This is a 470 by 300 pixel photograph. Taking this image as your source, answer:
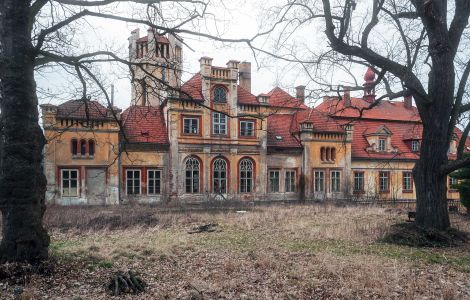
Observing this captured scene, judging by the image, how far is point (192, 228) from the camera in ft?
49.1

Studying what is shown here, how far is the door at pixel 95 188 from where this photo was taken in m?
25.4


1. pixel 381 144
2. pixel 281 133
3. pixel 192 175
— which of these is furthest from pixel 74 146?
pixel 381 144

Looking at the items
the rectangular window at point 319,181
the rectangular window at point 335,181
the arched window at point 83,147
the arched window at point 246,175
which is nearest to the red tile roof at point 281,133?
the arched window at point 246,175

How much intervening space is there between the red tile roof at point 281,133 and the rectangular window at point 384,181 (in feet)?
28.5

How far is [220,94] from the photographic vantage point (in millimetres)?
28984

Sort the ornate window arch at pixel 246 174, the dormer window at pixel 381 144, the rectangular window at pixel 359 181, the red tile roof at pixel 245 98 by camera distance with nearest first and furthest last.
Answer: the red tile roof at pixel 245 98
the ornate window arch at pixel 246 174
the rectangular window at pixel 359 181
the dormer window at pixel 381 144

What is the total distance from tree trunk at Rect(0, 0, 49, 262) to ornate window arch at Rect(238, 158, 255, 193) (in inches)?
907

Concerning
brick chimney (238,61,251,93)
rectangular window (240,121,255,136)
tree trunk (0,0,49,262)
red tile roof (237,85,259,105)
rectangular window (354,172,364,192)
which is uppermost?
brick chimney (238,61,251,93)

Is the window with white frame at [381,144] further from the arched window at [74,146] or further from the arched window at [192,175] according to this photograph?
the arched window at [74,146]

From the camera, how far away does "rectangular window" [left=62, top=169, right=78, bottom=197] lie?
24906mm

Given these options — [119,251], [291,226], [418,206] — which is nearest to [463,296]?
[418,206]

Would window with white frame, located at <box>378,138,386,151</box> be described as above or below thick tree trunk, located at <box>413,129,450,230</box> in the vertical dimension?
above

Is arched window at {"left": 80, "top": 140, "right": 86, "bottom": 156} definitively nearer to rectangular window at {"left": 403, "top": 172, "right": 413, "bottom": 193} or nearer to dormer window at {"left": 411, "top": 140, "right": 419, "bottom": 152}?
rectangular window at {"left": 403, "top": 172, "right": 413, "bottom": 193}

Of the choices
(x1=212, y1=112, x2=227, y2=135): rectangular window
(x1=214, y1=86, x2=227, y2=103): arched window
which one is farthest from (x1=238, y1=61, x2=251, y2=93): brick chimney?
(x1=212, y1=112, x2=227, y2=135): rectangular window
